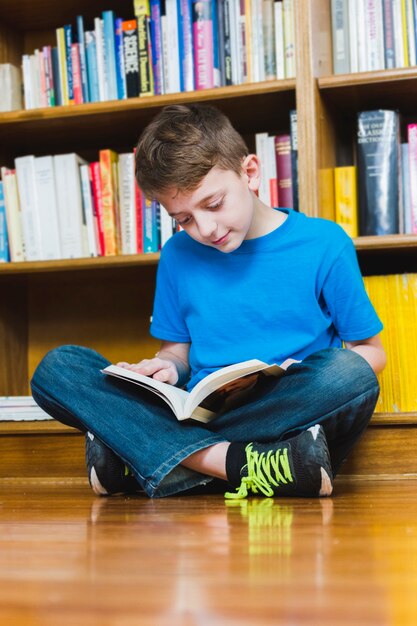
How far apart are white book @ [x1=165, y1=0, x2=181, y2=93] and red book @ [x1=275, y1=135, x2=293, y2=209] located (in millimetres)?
266

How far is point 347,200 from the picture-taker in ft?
5.84

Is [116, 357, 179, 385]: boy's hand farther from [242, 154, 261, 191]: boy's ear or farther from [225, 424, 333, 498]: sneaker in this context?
[242, 154, 261, 191]: boy's ear

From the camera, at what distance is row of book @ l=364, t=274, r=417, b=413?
169cm

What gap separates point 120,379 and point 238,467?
26cm

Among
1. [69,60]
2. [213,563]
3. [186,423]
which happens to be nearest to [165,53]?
[69,60]

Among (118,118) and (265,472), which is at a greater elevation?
(118,118)

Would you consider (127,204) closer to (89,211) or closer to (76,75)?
(89,211)

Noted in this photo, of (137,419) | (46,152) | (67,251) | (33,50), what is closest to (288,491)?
(137,419)

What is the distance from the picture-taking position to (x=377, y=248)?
1.73 metres

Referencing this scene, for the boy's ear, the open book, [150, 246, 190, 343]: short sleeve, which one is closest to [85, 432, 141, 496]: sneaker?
the open book

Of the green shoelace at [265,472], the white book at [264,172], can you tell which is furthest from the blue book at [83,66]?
the green shoelace at [265,472]

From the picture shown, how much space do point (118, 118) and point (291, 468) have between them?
3.49 feet

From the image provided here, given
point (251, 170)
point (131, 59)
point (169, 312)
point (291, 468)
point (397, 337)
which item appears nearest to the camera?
point (291, 468)

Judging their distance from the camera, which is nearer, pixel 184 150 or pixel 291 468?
pixel 291 468
